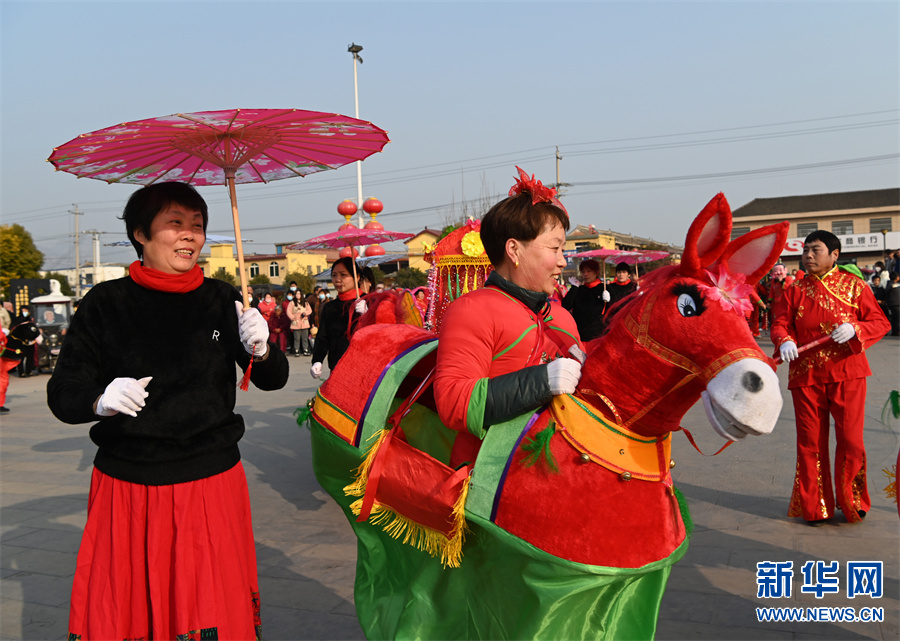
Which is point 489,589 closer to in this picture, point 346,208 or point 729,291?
point 729,291

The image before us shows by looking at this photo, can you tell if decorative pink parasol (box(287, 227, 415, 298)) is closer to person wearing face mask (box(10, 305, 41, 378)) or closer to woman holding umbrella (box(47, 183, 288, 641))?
person wearing face mask (box(10, 305, 41, 378))

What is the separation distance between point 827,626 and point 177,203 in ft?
11.3

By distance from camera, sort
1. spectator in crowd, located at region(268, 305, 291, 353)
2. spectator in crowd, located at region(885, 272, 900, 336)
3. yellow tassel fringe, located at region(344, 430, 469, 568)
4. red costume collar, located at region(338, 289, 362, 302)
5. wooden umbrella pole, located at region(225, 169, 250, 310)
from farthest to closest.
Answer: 1. spectator in crowd, located at region(268, 305, 291, 353)
2. spectator in crowd, located at region(885, 272, 900, 336)
3. red costume collar, located at region(338, 289, 362, 302)
4. wooden umbrella pole, located at region(225, 169, 250, 310)
5. yellow tassel fringe, located at region(344, 430, 469, 568)

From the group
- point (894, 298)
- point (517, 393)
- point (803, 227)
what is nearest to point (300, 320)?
point (894, 298)

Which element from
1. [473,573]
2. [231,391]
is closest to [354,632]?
[473,573]

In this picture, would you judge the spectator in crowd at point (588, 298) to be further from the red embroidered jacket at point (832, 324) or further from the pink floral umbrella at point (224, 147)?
the pink floral umbrella at point (224, 147)

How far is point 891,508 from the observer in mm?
4883

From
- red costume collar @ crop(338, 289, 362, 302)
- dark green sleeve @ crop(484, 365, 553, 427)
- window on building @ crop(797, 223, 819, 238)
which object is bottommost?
dark green sleeve @ crop(484, 365, 553, 427)

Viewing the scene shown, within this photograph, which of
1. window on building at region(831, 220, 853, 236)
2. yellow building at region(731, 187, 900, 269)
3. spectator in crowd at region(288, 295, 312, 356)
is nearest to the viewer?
spectator in crowd at region(288, 295, 312, 356)

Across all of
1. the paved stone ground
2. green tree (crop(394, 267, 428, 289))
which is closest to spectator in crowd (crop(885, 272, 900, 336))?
the paved stone ground

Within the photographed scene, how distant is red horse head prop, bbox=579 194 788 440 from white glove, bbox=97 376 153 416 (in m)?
1.31

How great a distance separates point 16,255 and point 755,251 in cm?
3856

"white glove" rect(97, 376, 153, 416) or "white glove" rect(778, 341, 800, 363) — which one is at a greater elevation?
"white glove" rect(97, 376, 153, 416)

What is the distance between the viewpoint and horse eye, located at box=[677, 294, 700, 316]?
1839 mm
